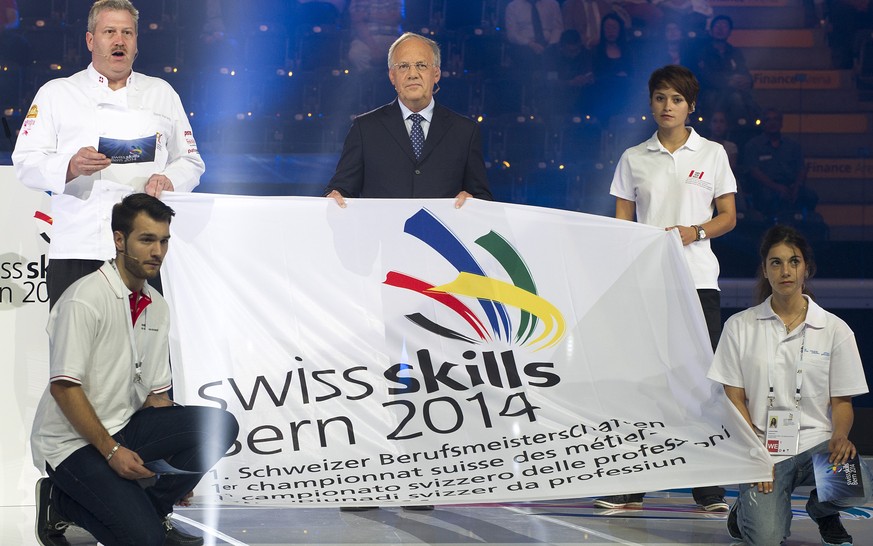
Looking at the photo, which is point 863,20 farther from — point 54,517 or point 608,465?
point 54,517

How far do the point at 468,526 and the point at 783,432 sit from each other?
1.05 metres

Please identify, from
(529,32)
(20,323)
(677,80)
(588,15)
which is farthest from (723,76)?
(20,323)

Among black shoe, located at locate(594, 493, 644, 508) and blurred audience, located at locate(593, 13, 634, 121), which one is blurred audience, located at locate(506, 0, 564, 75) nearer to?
blurred audience, located at locate(593, 13, 634, 121)

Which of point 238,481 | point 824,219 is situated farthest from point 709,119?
point 238,481

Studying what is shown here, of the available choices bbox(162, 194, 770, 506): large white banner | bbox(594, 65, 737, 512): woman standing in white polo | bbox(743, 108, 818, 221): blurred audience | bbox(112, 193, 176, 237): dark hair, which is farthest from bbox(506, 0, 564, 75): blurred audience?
bbox(112, 193, 176, 237): dark hair

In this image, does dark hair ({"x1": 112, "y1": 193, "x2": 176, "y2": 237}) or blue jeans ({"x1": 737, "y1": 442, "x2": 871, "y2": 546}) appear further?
blue jeans ({"x1": 737, "y1": 442, "x2": 871, "y2": 546})

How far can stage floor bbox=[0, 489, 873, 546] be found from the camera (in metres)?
3.31

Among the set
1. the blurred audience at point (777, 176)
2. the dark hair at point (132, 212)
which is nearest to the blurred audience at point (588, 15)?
the blurred audience at point (777, 176)

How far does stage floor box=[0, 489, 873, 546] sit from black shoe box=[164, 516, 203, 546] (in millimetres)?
79

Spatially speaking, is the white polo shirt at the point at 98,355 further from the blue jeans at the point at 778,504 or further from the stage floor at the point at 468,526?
the blue jeans at the point at 778,504

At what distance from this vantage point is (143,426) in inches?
113

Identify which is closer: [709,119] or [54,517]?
[54,517]

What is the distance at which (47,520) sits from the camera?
3.06 meters

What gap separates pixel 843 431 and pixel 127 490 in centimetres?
202
